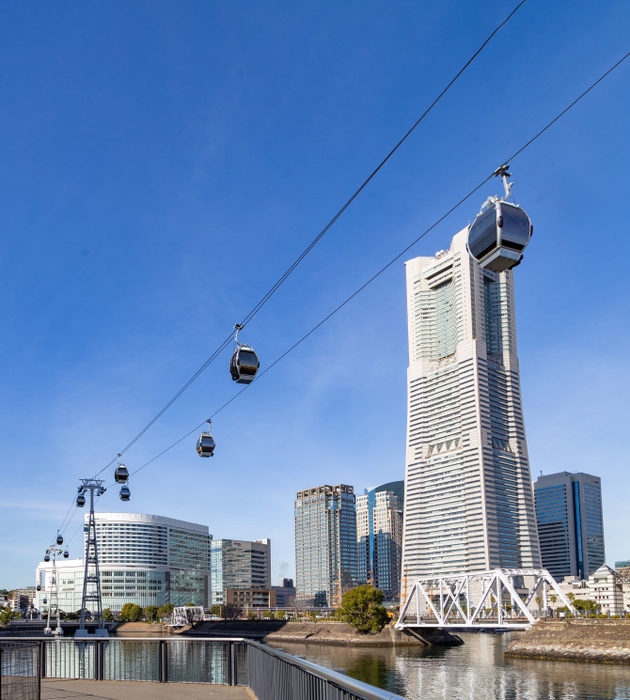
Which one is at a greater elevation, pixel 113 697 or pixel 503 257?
pixel 503 257

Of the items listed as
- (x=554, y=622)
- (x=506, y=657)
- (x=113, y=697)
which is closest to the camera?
(x=113, y=697)

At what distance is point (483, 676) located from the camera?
200 ft

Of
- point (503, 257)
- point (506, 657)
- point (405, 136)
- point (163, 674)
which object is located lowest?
point (506, 657)

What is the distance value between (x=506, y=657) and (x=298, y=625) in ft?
207

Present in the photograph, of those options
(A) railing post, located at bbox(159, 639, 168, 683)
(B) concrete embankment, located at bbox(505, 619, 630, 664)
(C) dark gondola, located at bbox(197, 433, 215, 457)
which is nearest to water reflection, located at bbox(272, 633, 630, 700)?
(B) concrete embankment, located at bbox(505, 619, 630, 664)

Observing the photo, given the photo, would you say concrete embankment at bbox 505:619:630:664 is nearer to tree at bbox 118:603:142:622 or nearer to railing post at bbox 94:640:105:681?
railing post at bbox 94:640:105:681

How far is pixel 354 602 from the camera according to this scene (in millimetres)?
119125

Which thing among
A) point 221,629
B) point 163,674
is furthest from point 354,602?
point 163,674

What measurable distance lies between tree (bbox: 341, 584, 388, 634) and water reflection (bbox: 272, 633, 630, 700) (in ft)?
87.6

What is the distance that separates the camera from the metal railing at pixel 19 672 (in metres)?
11.4

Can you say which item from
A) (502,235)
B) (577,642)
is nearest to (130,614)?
(577,642)

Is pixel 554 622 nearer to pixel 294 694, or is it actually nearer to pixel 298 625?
pixel 298 625

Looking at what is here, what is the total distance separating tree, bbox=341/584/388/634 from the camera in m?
118

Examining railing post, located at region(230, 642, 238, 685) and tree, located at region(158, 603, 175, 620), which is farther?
tree, located at region(158, 603, 175, 620)
